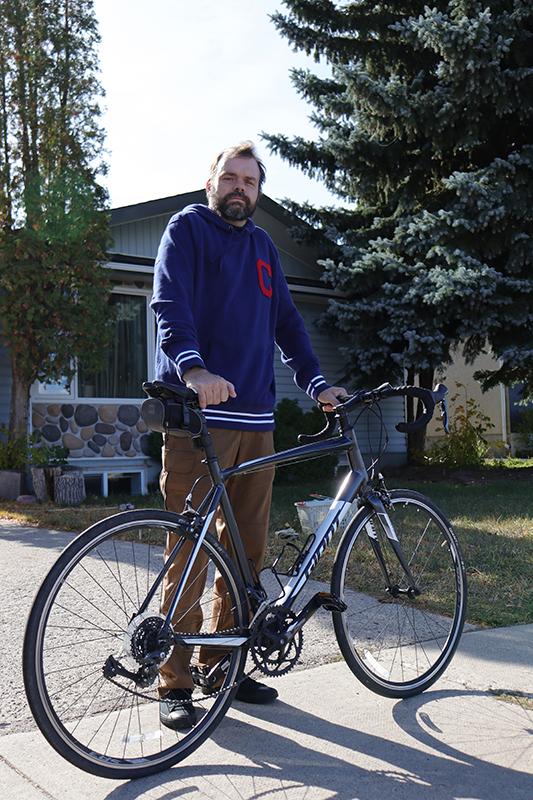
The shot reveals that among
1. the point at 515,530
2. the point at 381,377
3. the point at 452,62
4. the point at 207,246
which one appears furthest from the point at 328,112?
the point at 207,246

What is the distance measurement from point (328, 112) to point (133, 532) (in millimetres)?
10001

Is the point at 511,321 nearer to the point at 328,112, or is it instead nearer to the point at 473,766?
the point at 328,112

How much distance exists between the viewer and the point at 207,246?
266cm

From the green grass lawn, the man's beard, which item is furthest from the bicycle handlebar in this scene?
the green grass lawn

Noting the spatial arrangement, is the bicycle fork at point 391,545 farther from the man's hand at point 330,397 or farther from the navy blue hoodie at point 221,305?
the navy blue hoodie at point 221,305

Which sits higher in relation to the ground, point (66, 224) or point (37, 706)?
point (66, 224)

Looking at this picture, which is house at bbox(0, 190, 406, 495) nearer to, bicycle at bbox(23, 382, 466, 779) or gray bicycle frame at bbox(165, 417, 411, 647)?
bicycle at bbox(23, 382, 466, 779)

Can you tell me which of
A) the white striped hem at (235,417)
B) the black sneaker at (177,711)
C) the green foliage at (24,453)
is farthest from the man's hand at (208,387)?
the green foliage at (24,453)

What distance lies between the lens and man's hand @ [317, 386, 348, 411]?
112 inches

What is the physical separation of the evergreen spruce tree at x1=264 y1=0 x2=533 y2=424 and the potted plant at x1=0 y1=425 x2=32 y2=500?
4821mm

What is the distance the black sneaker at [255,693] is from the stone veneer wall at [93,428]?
719 cm

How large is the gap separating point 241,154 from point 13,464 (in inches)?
272

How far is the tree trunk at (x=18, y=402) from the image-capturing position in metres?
8.78

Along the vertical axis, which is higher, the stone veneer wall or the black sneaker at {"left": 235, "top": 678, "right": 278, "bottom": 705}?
the stone veneer wall
